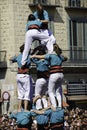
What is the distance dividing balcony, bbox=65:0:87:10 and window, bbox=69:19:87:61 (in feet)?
2.55

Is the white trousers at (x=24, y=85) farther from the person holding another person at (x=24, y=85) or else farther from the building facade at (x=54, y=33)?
the building facade at (x=54, y=33)

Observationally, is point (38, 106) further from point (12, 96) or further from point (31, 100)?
point (12, 96)

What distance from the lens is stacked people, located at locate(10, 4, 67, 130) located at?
12.7 meters

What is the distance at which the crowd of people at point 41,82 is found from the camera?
12.7 metres

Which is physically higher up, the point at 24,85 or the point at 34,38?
the point at 34,38

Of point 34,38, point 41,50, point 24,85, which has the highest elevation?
point 34,38

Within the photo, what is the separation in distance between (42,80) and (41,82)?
48 mm

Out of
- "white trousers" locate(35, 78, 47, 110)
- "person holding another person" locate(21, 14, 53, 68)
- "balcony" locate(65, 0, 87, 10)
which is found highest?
"balcony" locate(65, 0, 87, 10)

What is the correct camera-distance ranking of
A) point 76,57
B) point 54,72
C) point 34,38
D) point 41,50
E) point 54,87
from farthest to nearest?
point 76,57, point 41,50, point 34,38, point 54,87, point 54,72

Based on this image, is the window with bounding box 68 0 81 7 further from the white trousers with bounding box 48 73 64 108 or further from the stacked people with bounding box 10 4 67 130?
the white trousers with bounding box 48 73 64 108

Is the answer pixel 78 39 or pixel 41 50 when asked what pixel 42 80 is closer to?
pixel 41 50

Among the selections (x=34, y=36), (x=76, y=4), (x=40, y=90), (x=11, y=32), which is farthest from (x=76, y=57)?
(x=34, y=36)

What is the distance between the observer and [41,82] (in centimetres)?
1302

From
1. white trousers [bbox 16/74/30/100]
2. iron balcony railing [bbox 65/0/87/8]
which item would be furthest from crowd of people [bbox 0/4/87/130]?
iron balcony railing [bbox 65/0/87/8]
